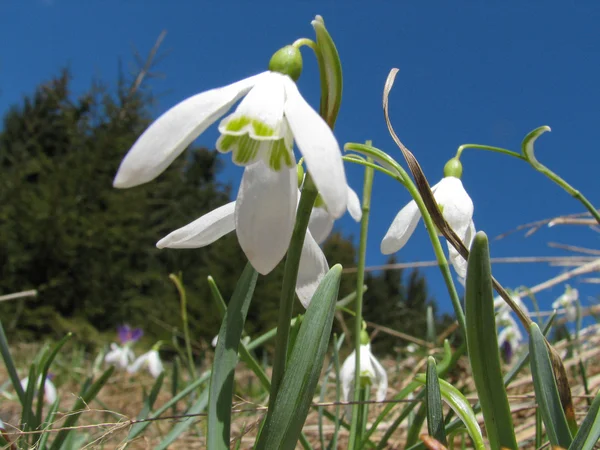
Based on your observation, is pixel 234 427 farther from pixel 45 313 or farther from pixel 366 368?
pixel 45 313

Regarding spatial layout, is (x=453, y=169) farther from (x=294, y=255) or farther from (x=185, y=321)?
(x=185, y=321)

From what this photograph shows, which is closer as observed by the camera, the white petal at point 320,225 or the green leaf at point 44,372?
the white petal at point 320,225

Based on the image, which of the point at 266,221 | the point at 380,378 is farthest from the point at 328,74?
the point at 380,378

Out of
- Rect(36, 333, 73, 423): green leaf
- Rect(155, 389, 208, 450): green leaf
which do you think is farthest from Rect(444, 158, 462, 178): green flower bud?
Rect(36, 333, 73, 423): green leaf

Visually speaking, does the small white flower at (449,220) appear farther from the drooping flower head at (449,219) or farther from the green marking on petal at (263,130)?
the green marking on petal at (263,130)

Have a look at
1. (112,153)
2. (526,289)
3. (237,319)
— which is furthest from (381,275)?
(237,319)

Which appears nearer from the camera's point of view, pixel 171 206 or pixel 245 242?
pixel 245 242

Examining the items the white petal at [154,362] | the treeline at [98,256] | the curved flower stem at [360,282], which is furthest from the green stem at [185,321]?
the treeline at [98,256]
